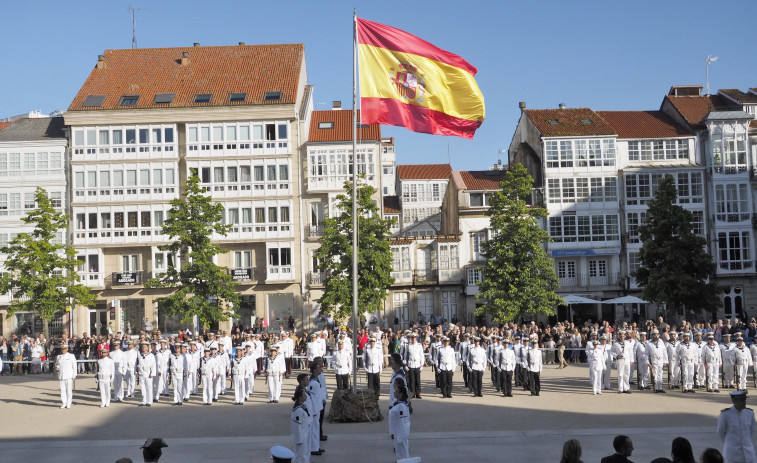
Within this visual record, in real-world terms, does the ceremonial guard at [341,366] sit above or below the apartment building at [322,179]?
below

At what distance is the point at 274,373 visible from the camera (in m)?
25.5

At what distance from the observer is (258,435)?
64.4 ft

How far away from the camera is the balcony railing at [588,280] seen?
2148 inches

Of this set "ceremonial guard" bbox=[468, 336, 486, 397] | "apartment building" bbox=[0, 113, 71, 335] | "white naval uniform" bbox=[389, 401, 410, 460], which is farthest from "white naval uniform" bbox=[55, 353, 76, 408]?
"apartment building" bbox=[0, 113, 71, 335]

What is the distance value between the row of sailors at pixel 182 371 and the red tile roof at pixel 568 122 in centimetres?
3552

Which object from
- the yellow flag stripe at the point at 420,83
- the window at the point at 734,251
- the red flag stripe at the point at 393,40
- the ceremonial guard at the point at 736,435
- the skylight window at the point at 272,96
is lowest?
the ceremonial guard at the point at 736,435

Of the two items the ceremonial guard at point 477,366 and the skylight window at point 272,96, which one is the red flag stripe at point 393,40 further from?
the skylight window at point 272,96

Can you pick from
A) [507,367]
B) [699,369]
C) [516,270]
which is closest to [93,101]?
[516,270]

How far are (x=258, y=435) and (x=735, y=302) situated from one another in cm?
4394

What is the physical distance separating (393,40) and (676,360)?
14539 millimetres

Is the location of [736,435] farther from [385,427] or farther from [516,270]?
[516,270]

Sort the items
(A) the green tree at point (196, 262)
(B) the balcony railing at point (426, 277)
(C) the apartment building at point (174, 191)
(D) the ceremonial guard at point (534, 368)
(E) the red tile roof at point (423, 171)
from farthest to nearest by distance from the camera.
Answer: (E) the red tile roof at point (423, 171) < (B) the balcony railing at point (426, 277) < (C) the apartment building at point (174, 191) < (A) the green tree at point (196, 262) < (D) the ceremonial guard at point (534, 368)

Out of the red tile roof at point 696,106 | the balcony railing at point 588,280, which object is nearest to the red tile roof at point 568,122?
the red tile roof at point 696,106

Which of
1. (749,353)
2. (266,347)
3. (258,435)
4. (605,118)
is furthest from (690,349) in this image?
(605,118)
